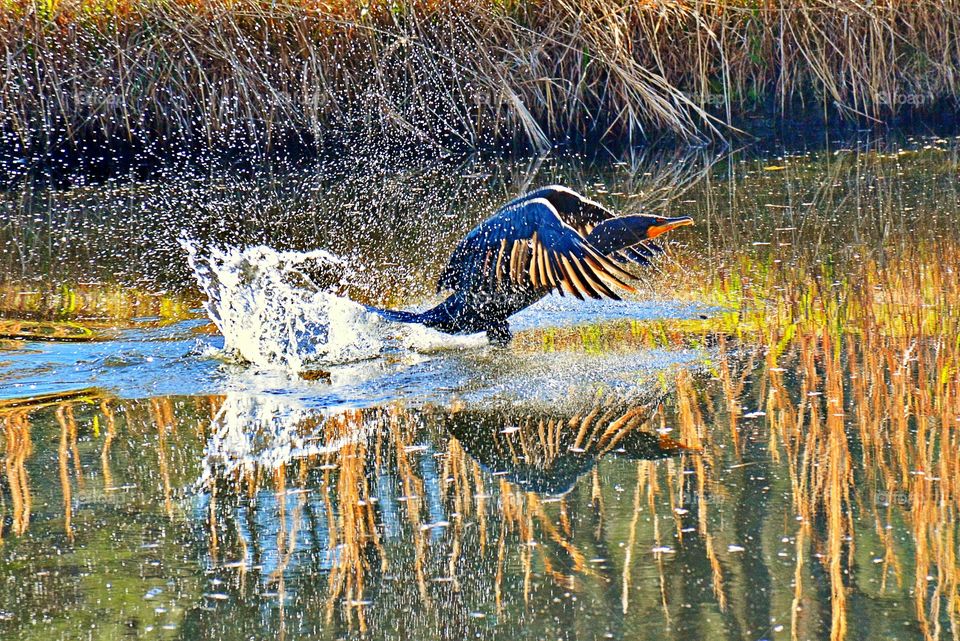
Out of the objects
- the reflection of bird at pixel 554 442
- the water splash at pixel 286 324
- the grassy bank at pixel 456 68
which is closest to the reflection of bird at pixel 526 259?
the water splash at pixel 286 324

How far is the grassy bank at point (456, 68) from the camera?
9.66 m

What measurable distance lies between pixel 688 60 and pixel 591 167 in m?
1.54

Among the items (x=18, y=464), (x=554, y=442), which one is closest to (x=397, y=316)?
(x=554, y=442)

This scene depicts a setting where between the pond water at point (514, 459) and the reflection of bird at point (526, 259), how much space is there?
0.52 ft

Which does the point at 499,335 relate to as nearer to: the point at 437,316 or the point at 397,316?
the point at 437,316

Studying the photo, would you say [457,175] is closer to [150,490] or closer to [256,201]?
[256,201]

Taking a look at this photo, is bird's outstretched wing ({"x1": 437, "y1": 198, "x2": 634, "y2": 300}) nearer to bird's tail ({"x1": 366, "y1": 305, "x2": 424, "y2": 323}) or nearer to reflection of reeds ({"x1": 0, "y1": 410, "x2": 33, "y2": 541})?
bird's tail ({"x1": 366, "y1": 305, "x2": 424, "y2": 323})

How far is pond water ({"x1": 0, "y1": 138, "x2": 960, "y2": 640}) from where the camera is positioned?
285cm

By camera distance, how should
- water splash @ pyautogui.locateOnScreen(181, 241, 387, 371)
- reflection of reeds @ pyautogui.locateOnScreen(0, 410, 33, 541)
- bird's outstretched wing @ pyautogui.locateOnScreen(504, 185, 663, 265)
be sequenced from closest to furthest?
reflection of reeds @ pyautogui.locateOnScreen(0, 410, 33, 541) → water splash @ pyautogui.locateOnScreen(181, 241, 387, 371) → bird's outstretched wing @ pyautogui.locateOnScreen(504, 185, 663, 265)

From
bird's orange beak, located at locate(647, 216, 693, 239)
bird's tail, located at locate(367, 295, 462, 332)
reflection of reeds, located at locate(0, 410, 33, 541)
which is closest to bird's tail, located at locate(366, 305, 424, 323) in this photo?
bird's tail, located at locate(367, 295, 462, 332)

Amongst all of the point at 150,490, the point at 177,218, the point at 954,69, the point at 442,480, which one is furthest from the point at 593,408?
the point at 954,69

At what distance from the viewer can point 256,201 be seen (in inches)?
350

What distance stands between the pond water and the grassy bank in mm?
3246

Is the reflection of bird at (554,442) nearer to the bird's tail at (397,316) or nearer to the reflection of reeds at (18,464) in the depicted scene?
the bird's tail at (397,316)
